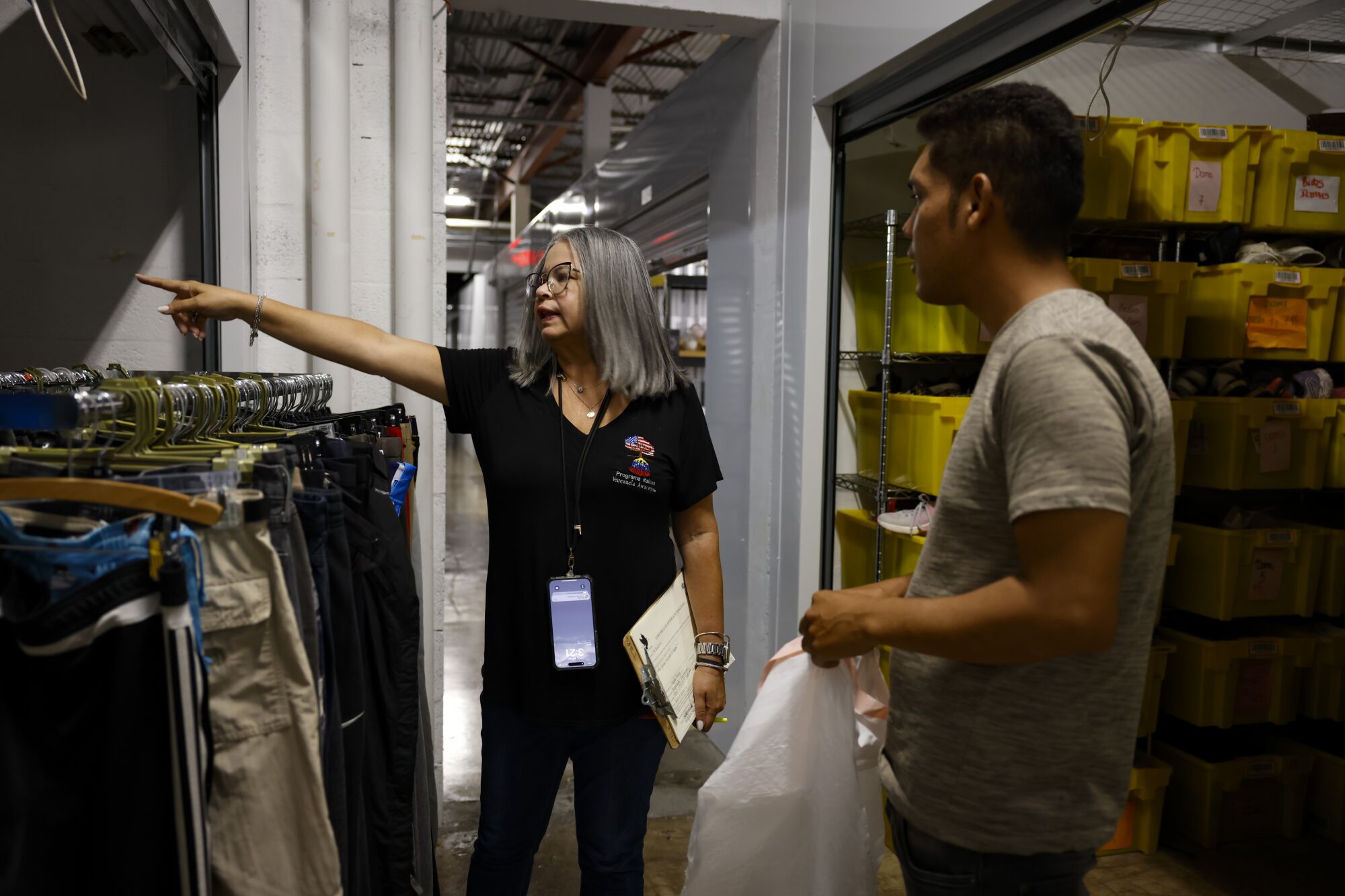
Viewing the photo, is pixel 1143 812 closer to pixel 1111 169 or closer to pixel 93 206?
pixel 1111 169

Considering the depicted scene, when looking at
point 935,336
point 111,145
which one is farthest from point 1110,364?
point 111,145

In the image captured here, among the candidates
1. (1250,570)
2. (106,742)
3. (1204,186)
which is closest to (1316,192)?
(1204,186)

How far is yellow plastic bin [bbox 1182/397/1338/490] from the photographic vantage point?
116 inches

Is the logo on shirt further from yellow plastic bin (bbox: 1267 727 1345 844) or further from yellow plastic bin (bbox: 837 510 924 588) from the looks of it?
yellow plastic bin (bbox: 1267 727 1345 844)

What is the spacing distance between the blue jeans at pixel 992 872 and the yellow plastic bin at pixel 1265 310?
7.62 ft

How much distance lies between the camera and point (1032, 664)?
1135 mm

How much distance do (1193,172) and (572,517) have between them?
2336mm

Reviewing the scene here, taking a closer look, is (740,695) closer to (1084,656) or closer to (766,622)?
(766,622)

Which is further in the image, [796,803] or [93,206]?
[93,206]

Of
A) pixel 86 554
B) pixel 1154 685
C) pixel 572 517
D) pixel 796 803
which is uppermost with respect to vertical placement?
pixel 86 554

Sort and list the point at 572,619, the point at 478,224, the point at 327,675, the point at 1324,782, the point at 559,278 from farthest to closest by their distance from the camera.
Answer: the point at 478,224 < the point at 1324,782 < the point at 559,278 < the point at 572,619 < the point at 327,675

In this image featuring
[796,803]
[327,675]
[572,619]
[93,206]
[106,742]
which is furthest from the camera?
[93,206]

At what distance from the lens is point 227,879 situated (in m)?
1.01

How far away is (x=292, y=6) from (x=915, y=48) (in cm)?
172
